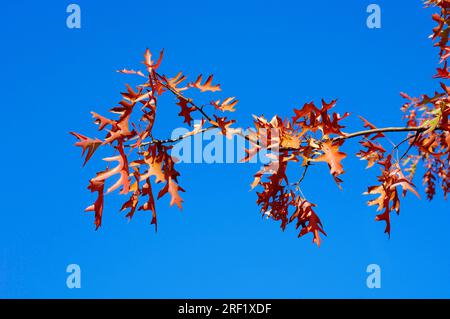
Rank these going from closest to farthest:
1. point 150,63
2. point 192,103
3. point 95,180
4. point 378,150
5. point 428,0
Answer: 1. point 95,180
2. point 150,63
3. point 192,103
4. point 378,150
5. point 428,0

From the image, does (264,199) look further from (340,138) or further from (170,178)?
(170,178)

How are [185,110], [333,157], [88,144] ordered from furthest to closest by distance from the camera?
1. [185,110]
2. [333,157]
3. [88,144]

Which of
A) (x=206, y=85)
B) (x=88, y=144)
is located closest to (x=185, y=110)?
(x=206, y=85)

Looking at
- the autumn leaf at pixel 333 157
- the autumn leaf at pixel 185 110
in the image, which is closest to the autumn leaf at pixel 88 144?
the autumn leaf at pixel 185 110

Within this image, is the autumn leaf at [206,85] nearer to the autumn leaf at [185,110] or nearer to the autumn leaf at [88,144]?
the autumn leaf at [185,110]

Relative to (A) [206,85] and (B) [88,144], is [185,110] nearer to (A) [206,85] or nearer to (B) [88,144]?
(A) [206,85]

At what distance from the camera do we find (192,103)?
290cm

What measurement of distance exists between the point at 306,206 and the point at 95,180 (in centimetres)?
137

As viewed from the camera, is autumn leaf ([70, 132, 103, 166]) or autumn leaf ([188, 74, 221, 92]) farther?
autumn leaf ([188, 74, 221, 92])

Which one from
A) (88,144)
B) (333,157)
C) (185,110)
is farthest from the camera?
(185,110)

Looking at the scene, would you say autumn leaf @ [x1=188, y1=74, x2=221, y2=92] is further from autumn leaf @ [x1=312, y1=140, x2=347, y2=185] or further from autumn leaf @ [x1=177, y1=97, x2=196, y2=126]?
autumn leaf @ [x1=312, y1=140, x2=347, y2=185]

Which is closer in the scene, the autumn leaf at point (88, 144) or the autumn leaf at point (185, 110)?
the autumn leaf at point (88, 144)

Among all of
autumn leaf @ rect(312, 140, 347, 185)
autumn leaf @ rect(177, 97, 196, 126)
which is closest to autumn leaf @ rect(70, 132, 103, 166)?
autumn leaf @ rect(177, 97, 196, 126)

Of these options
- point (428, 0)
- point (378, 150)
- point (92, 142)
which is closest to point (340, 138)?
point (378, 150)
